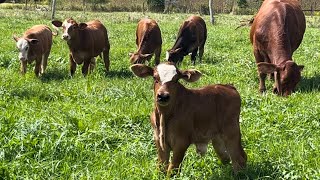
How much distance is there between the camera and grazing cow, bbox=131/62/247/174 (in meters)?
5.00

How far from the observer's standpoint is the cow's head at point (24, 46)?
37.2ft

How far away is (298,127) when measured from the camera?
21.4 ft

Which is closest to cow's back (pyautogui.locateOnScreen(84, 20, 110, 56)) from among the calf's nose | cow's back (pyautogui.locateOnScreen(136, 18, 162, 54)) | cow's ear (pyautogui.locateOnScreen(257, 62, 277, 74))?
cow's back (pyautogui.locateOnScreen(136, 18, 162, 54))

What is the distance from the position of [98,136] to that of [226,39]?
1371 cm

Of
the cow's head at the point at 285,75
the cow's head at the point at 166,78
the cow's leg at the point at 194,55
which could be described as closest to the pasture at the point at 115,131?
the cow's head at the point at 285,75

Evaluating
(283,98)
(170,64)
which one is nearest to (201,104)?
(170,64)

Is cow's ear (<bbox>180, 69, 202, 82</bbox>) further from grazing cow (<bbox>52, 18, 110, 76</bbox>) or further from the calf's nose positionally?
grazing cow (<bbox>52, 18, 110, 76</bbox>)

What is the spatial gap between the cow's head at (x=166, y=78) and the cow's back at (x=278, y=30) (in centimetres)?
489

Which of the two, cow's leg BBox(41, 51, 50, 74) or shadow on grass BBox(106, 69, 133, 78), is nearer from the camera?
shadow on grass BBox(106, 69, 133, 78)

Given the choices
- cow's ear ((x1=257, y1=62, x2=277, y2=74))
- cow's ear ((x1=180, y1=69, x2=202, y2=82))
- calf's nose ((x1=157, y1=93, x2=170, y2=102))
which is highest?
cow's ear ((x1=180, y1=69, x2=202, y2=82))

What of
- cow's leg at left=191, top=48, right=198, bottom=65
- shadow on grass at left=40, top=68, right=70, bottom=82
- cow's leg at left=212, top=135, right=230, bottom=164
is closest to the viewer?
cow's leg at left=212, top=135, right=230, bottom=164

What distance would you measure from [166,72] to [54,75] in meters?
7.07

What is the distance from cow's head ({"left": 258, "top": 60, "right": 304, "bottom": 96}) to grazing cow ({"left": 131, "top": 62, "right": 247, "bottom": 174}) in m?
3.63

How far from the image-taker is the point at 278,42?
32.9ft
